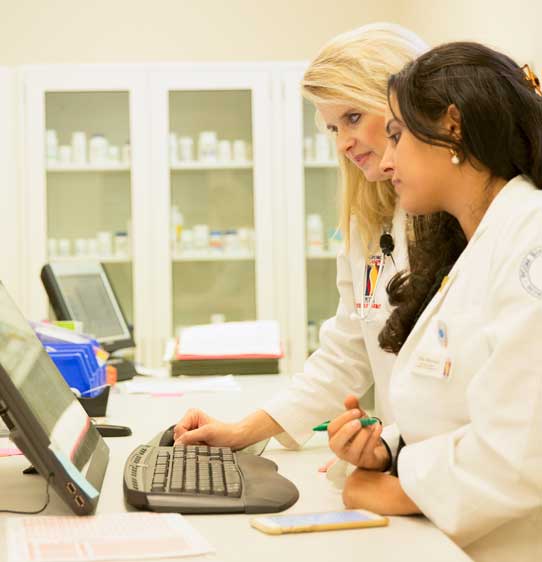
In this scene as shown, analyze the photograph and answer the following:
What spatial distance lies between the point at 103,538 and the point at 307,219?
327 centimetres

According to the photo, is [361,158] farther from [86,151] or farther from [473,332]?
[86,151]

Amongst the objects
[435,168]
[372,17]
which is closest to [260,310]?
[372,17]

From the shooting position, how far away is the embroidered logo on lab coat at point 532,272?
39.6 inches

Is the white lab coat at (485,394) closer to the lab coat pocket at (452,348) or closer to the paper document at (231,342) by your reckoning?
the lab coat pocket at (452,348)

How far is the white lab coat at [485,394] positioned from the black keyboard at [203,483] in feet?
0.66

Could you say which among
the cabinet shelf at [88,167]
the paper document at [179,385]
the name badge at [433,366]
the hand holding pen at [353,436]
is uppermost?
the cabinet shelf at [88,167]

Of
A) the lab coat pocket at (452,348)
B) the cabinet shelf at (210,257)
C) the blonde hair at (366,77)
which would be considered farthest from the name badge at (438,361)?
the cabinet shelf at (210,257)

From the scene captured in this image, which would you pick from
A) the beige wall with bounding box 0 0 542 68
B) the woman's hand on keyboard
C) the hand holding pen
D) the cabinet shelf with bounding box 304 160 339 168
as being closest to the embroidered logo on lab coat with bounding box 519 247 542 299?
the hand holding pen

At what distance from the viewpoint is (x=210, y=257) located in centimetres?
425

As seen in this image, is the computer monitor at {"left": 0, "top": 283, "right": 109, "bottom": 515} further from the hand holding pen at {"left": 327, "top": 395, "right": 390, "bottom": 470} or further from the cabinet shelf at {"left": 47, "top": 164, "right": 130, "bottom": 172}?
the cabinet shelf at {"left": 47, "top": 164, "right": 130, "bottom": 172}

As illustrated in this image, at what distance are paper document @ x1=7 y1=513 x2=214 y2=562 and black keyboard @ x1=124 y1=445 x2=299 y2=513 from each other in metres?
0.04

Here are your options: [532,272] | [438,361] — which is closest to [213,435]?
[438,361]

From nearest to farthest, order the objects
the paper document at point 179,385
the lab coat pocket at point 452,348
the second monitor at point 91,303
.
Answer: the lab coat pocket at point 452,348 < the paper document at point 179,385 < the second monitor at point 91,303

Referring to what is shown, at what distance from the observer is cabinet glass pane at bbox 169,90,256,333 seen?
4203 millimetres
